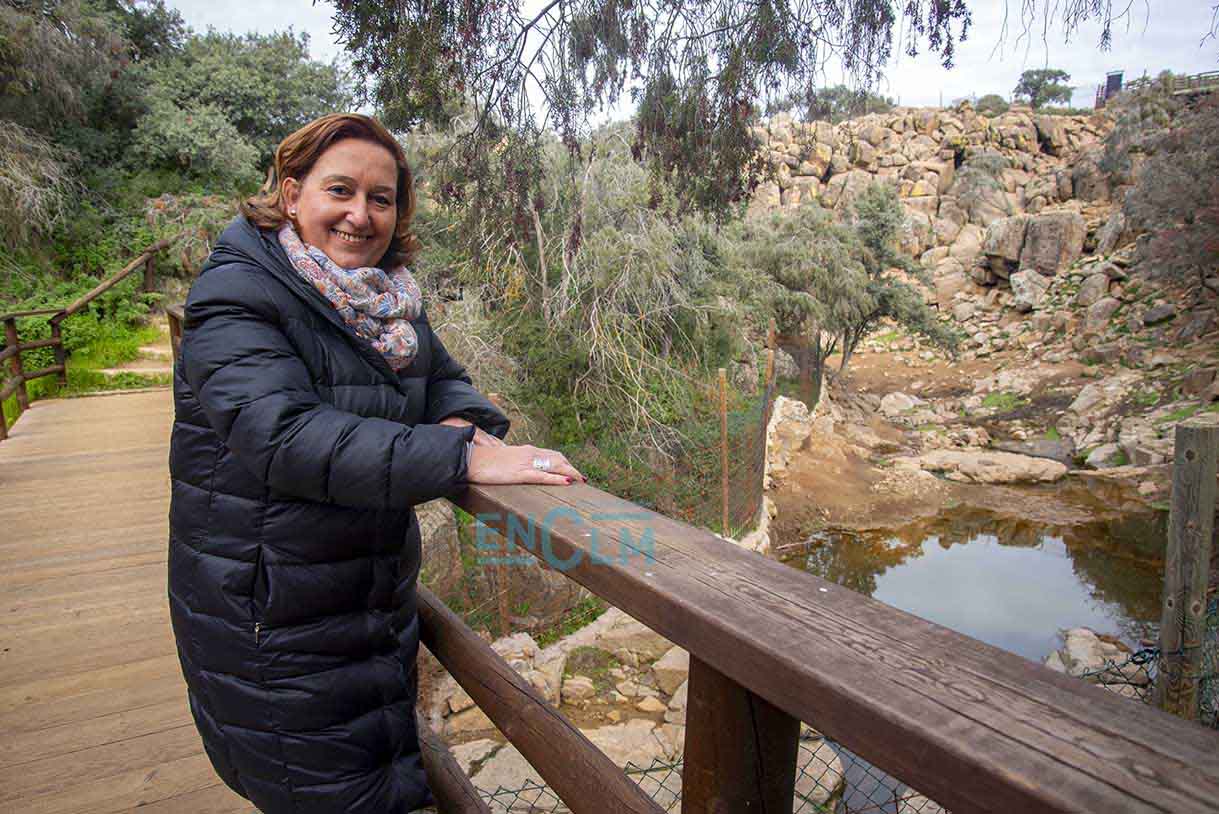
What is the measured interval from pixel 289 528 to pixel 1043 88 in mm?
44454

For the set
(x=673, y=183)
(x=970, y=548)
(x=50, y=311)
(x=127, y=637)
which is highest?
(x=673, y=183)

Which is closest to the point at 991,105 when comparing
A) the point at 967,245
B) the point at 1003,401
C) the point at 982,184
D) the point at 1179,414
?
the point at 982,184

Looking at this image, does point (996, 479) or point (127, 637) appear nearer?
point (127, 637)

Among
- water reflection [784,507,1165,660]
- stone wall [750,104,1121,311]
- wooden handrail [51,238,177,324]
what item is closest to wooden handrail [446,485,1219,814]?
water reflection [784,507,1165,660]

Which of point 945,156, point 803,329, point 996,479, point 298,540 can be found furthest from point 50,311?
point 945,156

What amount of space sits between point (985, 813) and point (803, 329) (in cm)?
1428

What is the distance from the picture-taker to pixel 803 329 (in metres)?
14.2

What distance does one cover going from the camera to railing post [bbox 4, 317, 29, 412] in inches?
265

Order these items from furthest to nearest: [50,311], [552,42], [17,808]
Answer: [50,311] < [552,42] < [17,808]

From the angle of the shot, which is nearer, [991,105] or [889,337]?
[889,337]

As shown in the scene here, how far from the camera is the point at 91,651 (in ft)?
9.16

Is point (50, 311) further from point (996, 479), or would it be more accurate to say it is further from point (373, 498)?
point (996, 479)

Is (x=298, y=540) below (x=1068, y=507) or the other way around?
the other way around

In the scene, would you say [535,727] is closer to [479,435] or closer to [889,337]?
[479,435]
